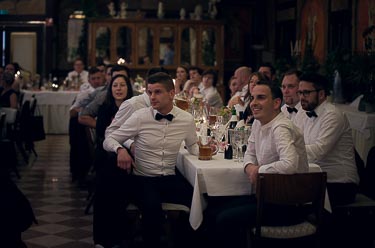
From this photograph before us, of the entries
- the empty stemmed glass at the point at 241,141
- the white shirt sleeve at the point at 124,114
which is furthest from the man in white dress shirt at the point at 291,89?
the white shirt sleeve at the point at 124,114

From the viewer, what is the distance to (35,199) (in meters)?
7.88

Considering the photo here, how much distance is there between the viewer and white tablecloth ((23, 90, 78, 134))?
14.1 m

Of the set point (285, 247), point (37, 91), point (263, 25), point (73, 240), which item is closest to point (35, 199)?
point (73, 240)

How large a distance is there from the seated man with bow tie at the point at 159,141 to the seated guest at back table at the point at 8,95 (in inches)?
206

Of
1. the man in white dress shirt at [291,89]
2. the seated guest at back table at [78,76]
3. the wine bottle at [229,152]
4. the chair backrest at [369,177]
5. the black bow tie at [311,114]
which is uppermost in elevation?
the seated guest at back table at [78,76]

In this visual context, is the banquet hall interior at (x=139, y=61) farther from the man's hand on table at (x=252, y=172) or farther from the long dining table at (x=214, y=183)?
the man's hand on table at (x=252, y=172)

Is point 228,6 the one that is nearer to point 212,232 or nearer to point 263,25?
point 263,25

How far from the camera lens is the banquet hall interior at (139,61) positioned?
6254 mm

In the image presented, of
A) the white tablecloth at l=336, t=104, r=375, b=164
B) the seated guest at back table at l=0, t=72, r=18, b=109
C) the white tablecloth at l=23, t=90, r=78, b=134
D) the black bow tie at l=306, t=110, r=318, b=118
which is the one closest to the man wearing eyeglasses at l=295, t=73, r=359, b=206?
the black bow tie at l=306, t=110, r=318, b=118

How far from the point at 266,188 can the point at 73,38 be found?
1408 cm

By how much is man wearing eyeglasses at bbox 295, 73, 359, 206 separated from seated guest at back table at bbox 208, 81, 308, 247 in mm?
603

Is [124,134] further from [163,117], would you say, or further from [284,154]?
[284,154]

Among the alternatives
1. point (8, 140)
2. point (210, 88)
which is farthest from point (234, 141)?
point (210, 88)

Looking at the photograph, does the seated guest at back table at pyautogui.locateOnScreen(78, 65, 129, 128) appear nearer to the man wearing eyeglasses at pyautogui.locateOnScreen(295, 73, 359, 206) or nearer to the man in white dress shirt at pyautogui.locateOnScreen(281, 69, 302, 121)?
the man in white dress shirt at pyautogui.locateOnScreen(281, 69, 302, 121)
